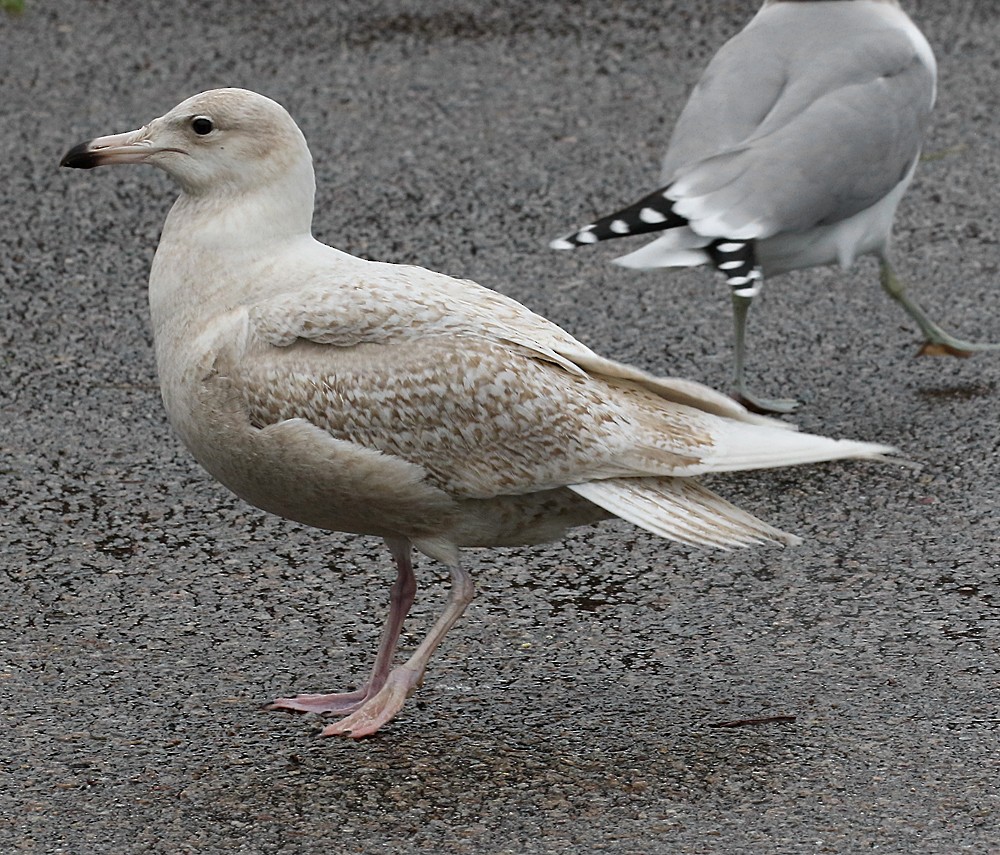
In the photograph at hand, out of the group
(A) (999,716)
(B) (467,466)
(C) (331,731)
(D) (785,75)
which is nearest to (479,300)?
(B) (467,466)

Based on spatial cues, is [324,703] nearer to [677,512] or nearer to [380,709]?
[380,709]

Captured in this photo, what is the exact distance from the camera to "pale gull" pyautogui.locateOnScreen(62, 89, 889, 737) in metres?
3.79

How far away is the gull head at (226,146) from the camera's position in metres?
3.98

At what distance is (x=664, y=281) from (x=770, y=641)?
8.81ft

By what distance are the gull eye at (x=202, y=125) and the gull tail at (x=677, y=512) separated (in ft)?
3.83

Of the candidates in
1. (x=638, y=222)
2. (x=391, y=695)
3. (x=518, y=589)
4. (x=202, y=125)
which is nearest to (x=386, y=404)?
(x=391, y=695)

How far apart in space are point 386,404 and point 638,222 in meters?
1.83

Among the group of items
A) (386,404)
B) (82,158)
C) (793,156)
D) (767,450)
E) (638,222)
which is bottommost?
(638,222)

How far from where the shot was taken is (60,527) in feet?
16.0

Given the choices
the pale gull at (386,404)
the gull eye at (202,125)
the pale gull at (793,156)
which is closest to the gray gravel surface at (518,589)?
the pale gull at (386,404)

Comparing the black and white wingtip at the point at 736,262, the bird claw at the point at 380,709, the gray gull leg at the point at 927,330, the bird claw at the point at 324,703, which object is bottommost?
the gray gull leg at the point at 927,330

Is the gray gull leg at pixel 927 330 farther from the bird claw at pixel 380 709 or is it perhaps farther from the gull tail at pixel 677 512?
the bird claw at pixel 380 709

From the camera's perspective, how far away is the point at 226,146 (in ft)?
13.1

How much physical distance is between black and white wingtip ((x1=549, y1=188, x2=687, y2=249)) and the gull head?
1468mm
